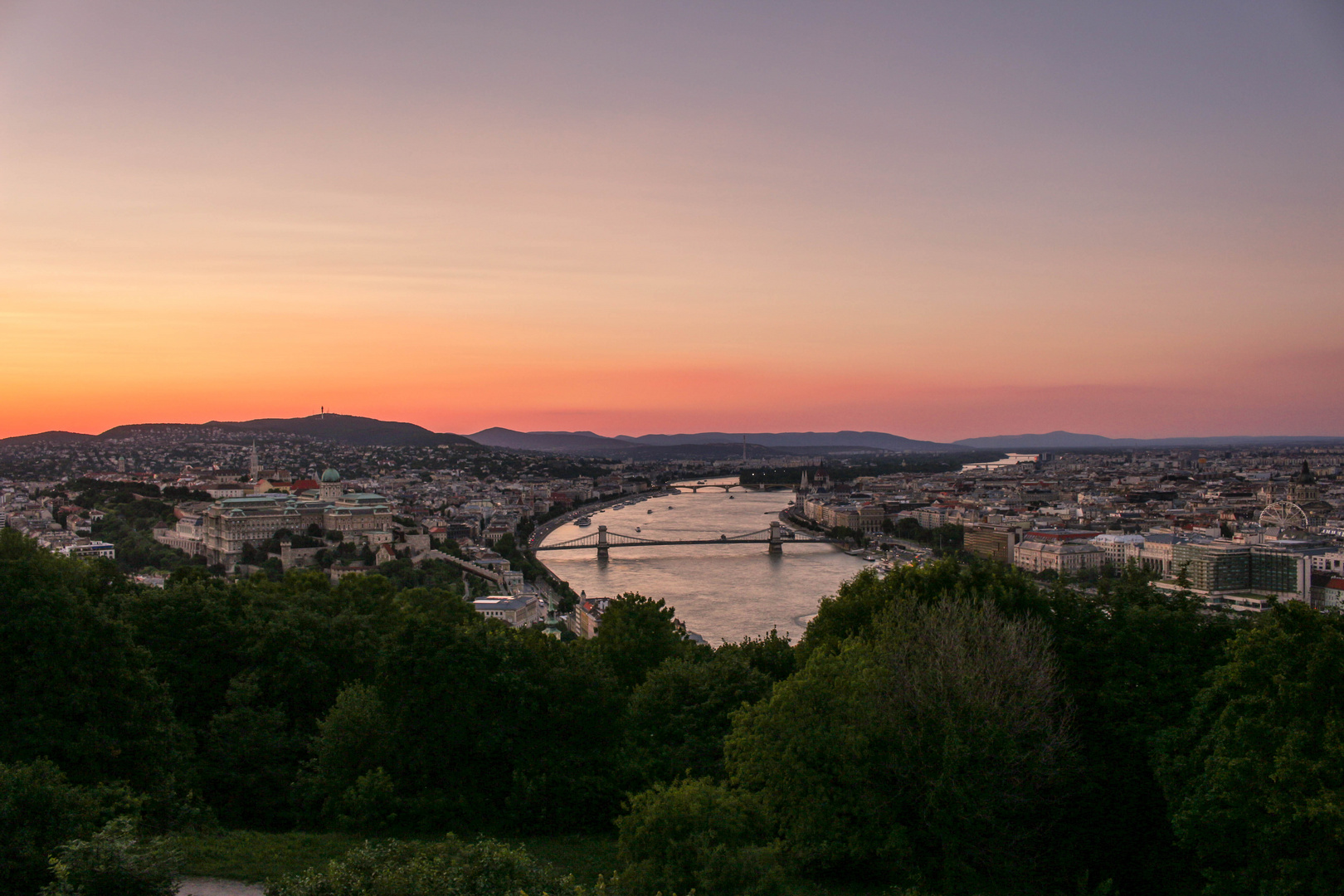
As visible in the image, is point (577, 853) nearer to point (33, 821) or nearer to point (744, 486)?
point (33, 821)

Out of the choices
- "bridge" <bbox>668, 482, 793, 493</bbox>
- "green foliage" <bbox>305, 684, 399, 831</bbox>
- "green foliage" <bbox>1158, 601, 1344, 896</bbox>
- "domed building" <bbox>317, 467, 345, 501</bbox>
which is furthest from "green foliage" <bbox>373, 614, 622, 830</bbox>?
"bridge" <bbox>668, 482, 793, 493</bbox>

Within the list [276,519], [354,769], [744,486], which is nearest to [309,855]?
[354,769]

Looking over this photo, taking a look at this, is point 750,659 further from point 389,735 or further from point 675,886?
point 675,886

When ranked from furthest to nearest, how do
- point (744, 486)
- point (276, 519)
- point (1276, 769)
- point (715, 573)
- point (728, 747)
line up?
point (744, 486) → point (276, 519) → point (715, 573) → point (728, 747) → point (1276, 769)

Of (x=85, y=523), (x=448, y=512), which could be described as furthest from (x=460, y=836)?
(x=448, y=512)

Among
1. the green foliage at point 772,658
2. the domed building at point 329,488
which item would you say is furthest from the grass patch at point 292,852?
the domed building at point 329,488

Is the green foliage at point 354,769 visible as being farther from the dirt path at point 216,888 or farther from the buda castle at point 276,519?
the buda castle at point 276,519
